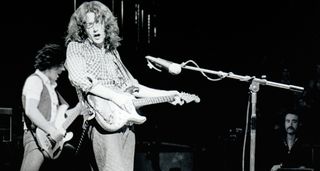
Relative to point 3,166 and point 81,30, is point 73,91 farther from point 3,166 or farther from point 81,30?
point 81,30

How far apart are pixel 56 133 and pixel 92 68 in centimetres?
139

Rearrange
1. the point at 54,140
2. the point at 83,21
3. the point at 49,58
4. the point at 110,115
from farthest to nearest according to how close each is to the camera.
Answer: the point at 49,58 → the point at 54,140 → the point at 83,21 → the point at 110,115

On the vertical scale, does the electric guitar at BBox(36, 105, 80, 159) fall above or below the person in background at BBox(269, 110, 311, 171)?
above

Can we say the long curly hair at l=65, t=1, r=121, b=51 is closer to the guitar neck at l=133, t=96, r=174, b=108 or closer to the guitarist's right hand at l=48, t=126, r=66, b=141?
the guitar neck at l=133, t=96, r=174, b=108

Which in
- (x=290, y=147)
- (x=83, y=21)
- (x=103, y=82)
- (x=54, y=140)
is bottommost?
(x=290, y=147)

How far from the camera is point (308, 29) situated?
5.98 metres

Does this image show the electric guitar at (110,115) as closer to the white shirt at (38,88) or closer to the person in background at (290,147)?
the white shirt at (38,88)

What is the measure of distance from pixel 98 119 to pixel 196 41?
3350mm

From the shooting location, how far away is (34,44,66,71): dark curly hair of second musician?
4.01 metres

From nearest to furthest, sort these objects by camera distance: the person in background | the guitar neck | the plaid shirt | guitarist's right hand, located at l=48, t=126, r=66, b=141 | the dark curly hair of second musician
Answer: the plaid shirt, the guitar neck, guitarist's right hand, located at l=48, t=126, r=66, b=141, the dark curly hair of second musician, the person in background

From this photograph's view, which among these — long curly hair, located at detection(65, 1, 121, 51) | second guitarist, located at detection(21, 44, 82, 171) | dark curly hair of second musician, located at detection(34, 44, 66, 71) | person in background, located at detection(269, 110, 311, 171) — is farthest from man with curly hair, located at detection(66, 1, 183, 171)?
person in background, located at detection(269, 110, 311, 171)

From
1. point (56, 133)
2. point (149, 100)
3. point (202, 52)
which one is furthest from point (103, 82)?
point (202, 52)

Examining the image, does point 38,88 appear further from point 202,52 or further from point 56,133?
point 202,52

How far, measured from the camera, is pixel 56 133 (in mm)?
3768
